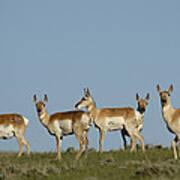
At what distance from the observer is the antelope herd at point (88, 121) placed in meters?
14.0

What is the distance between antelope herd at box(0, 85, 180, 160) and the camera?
14.0m

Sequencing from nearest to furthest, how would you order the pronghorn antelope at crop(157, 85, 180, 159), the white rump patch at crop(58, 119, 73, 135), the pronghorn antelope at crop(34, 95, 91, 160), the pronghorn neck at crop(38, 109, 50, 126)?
the pronghorn antelope at crop(157, 85, 180, 159) → the pronghorn antelope at crop(34, 95, 91, 160) → the white rump patch at crop(58, 119, 73, 135) → the pronghorn neck at crop(38, 109, 50, 126)

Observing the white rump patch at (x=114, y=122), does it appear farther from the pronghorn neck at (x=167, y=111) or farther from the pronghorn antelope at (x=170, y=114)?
the pronghorn neck at (x=167, y=111)

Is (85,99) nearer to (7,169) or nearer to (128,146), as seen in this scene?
(128,146)

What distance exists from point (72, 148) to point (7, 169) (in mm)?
6541

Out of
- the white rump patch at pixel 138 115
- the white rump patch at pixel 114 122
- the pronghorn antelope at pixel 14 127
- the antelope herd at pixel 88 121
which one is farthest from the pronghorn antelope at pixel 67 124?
the white rump patch at pixel 138 115

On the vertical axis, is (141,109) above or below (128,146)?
above

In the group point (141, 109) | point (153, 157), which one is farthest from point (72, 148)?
point (153, 157)

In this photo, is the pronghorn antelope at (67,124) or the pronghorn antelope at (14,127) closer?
the pronghorn antelope at (67,124)

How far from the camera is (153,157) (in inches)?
524

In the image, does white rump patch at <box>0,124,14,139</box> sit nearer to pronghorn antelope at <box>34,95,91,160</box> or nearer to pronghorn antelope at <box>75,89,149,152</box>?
pronghorn antelope at <box>34,95,91,160</box>

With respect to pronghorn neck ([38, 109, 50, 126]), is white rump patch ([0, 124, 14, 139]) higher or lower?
lower

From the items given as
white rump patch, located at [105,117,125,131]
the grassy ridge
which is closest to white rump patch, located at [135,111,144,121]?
white rump patch, located at [105,117,125,131]

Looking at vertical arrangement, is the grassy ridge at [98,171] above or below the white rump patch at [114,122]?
below
